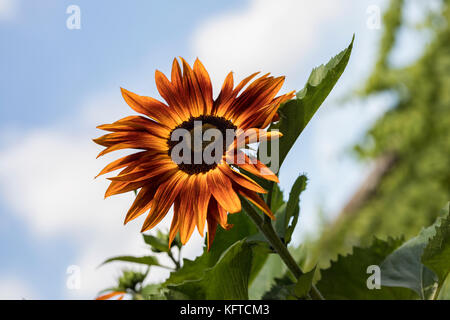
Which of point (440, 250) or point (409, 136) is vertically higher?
point (409, 136)

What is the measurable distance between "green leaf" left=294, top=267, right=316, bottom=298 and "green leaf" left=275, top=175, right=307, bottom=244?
0.04m

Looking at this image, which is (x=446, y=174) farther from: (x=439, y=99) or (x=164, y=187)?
(x=164, y=187)

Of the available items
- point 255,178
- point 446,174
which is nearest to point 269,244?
point 255,178

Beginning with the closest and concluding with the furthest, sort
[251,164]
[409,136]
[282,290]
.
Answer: [251,164] < [282,290] < [409,136]

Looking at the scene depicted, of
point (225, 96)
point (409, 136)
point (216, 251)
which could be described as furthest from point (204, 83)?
point (409, 136)

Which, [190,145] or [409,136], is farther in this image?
[409,136]

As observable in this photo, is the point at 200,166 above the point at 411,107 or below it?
below

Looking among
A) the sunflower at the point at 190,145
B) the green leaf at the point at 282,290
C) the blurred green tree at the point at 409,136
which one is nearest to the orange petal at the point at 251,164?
the sunflower at the point at 190,145

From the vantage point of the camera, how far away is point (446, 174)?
13.3ft

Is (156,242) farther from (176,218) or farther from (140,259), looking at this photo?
(176,218)

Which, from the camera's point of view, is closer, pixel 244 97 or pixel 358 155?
pixel 244 97

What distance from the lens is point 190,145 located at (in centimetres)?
36

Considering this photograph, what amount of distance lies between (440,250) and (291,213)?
100 millimetres
